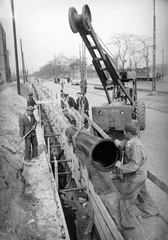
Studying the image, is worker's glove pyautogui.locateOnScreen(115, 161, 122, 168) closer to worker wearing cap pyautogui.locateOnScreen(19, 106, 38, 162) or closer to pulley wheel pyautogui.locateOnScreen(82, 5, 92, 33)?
worker wearing cap pyautogui.locateOnScreen(19, 106, 38, 162)

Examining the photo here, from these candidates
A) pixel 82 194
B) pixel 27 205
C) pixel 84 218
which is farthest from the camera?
pixel 82 194

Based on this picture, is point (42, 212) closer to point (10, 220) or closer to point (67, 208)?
point (10, 220)

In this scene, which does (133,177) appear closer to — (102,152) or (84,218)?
(102,152)

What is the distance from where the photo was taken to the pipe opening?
3.52 m

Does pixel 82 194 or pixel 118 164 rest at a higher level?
pixel 118 164

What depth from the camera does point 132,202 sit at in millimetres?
3643

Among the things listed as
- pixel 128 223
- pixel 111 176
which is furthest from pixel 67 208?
pixel 128 223

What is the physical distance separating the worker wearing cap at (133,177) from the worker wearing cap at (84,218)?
39.1 inches

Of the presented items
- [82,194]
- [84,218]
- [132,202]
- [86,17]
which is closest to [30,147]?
[82,194]

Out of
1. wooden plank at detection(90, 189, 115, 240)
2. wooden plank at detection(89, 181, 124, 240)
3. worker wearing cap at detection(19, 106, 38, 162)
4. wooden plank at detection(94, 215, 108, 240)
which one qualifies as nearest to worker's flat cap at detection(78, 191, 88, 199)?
wooden plank at detection(90, 189, 115, 240)

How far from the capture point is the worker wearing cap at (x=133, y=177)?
3385 mm

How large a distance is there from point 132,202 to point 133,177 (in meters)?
0.47

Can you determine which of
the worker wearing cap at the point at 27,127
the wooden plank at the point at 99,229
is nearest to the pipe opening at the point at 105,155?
the wooden plank at the point at 99,229

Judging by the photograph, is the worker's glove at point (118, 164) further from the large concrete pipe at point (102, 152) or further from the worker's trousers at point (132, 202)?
the worker's trousers at point (132, 202)
